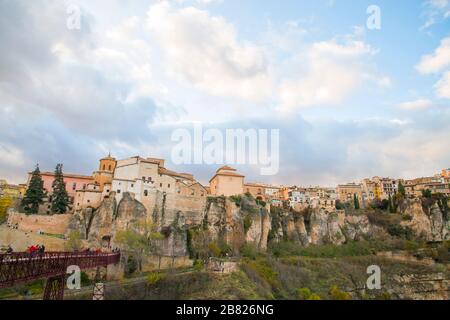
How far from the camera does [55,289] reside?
19.5 metres

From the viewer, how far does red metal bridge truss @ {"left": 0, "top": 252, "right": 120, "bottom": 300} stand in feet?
46.6

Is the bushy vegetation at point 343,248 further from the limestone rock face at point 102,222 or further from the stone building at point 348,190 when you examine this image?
the stone building at point 348,190

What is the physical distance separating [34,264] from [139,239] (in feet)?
55.2

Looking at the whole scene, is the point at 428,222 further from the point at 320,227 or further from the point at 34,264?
the point at 34,264

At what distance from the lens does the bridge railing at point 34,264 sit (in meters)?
14.1

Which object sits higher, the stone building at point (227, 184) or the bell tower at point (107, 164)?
the bell tower at point (107, 164)

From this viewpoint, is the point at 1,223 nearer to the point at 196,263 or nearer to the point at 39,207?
the point at 39,207

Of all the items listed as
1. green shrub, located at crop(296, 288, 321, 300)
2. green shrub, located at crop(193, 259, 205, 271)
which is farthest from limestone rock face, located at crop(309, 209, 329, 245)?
green shrub, located at crop(193, 259, 205, 271)

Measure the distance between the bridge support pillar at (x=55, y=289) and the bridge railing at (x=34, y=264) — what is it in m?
0.53

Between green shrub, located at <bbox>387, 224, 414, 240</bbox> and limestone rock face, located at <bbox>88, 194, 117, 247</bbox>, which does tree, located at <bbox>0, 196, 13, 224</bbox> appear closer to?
limestone rock face, located at <bbox>88, 194, 117, 247</bbox>

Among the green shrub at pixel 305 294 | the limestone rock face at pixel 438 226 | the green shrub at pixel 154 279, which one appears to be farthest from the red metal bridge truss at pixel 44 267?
the limestone rock face at pixel 438 226

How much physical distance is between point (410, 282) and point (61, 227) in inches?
1707

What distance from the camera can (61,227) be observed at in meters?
34.7

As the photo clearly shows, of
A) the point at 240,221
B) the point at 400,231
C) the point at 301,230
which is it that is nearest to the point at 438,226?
the point at 400,231
